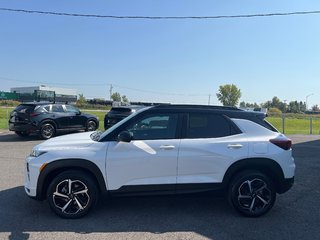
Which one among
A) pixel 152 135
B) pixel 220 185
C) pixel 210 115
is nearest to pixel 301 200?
pixel 220 185

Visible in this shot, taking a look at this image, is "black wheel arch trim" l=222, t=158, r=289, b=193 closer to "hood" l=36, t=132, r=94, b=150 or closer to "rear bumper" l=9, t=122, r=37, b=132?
"hood" l=36, t=132, r=94, b=150

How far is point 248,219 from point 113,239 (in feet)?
6.89

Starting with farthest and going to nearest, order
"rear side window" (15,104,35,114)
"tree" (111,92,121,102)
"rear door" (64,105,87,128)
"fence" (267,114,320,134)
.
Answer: "tree" (111,92,121,102) → "fence" (267,114,320,134) → "rear door" (64,105,87,128) → "rear side window" (15,104,35,114)

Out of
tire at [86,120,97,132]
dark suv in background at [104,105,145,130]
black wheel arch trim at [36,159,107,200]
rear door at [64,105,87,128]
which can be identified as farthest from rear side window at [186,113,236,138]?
tire at [86,120,97,132]

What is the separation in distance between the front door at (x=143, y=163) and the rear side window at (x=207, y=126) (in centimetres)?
33

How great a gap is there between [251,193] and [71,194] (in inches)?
108

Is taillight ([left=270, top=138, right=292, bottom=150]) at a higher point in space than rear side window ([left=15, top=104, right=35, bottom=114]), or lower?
lower

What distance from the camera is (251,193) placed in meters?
5.16

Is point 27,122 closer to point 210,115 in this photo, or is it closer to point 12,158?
point 12,158

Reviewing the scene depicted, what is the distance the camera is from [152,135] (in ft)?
16.8

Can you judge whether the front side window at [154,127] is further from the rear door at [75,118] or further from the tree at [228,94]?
the tree at [228,94]

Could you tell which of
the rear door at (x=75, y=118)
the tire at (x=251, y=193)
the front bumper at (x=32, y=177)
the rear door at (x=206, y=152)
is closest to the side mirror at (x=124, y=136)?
the rear door at (x=206, y=152)

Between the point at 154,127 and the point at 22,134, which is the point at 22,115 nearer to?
the point at 22,134

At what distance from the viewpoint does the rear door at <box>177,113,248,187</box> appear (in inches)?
197
